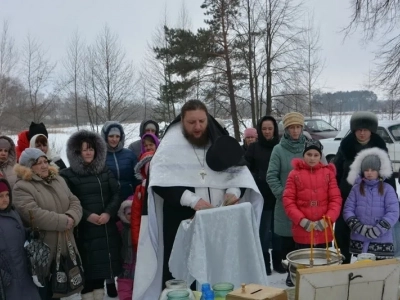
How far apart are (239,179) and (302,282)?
144 cm

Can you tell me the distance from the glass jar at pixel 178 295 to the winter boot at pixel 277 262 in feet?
11.7

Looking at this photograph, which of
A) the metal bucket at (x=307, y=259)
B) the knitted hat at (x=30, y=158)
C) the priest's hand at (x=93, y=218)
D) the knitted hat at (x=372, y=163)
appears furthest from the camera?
the knitted hat at (x=372, y=163)

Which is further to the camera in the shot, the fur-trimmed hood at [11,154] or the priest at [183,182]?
the fur-trimmed hood at [11,154]

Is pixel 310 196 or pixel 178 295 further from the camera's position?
pixel 310 196

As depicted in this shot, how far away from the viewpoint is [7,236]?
343 centimetres

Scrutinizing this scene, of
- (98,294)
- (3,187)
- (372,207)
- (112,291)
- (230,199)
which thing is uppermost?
(3,187)

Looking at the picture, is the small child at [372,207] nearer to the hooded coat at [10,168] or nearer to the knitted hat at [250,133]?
the knitted hat at [250,133]

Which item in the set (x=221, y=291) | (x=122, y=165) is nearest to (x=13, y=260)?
(x=122, y=165)

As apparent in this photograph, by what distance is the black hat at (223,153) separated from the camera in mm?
3062

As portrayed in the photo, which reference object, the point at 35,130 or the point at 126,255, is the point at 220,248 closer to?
the point at 126,255

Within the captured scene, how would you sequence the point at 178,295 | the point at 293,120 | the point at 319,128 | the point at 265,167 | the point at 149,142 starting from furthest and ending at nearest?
the point at 319,128 → the point at 265,167 → the point at 149,142 → the point at 293,120 → the point at 178,295

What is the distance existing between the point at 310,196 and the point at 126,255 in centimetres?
180

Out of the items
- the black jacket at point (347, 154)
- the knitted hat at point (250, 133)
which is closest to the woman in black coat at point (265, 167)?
the knitted hat at point (250, 133)

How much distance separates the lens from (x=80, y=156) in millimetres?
4062
